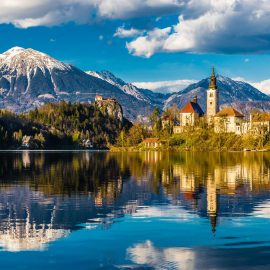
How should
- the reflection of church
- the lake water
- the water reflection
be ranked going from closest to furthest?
the lake water
the water reflection
the reflection of church

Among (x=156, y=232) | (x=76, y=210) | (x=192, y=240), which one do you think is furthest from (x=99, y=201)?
(x=192, y=240)

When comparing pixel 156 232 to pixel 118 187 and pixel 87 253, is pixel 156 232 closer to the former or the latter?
pixel 87 253

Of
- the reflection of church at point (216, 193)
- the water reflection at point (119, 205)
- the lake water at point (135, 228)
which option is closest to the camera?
the lake water at point (135, 228)

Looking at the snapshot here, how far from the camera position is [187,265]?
24.4 meters

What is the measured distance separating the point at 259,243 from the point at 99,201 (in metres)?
19.3

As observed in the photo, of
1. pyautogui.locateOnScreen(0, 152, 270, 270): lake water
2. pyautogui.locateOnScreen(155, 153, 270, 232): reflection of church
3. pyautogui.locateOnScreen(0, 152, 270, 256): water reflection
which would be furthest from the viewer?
pyautogui.locateOnScreen(155, 153, 270, 232): reflection of church

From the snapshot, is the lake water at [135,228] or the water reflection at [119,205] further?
the water reflection at [119,205]

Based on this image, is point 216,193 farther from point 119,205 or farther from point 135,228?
point 135,228

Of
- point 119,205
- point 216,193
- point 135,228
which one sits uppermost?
point 216,193

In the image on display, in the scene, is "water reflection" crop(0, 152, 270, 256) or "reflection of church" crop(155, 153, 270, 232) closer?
"water reflection" crop(0, 152, 270, 256)

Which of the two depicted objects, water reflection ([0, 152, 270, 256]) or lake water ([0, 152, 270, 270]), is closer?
lake water ([0, 152, 270, 270])

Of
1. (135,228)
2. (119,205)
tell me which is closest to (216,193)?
(119,205)

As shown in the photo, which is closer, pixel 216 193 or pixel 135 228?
pixel 135 228

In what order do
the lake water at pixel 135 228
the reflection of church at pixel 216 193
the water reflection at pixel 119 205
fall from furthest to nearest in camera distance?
the reflection of church at pixel 216 193
the water reflection at pixel 119 205
the lake water at pixel 135 228
